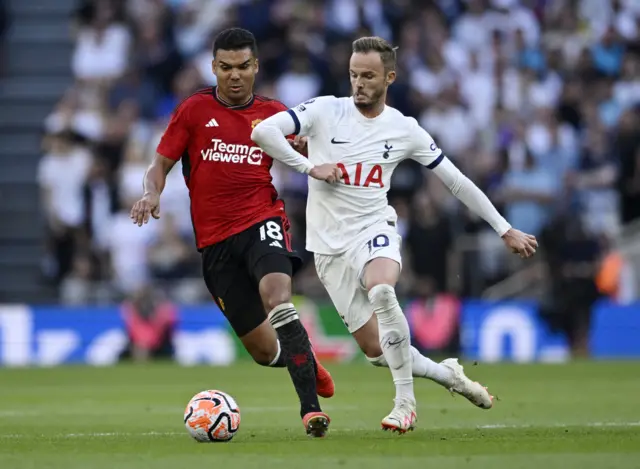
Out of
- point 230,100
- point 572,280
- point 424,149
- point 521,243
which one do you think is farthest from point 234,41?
point 572,280

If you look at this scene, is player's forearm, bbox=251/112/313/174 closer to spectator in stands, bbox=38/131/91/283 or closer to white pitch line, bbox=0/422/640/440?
white pitch line, bbox=0/422/640/440


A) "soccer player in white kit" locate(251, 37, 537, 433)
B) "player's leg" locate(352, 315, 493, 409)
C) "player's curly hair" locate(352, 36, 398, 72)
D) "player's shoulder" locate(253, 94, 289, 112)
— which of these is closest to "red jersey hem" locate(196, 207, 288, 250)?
"soccer player in white kit" locate(251, 37, 537, 433)

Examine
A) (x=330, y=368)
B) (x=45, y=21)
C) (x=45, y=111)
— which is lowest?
(x=330, y=368)

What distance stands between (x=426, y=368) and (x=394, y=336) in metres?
0.52

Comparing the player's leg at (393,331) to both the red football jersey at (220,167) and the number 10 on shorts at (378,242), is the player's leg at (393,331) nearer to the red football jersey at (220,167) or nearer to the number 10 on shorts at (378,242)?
the number 10 on shorts at (378,242)

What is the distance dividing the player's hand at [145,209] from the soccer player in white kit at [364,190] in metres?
0.77

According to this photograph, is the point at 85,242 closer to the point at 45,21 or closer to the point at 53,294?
the point at 53,294

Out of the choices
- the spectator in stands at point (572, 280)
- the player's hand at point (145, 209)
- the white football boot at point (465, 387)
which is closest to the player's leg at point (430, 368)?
the white football boot at point (465, 387)

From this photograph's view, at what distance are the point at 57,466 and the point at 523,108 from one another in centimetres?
1482

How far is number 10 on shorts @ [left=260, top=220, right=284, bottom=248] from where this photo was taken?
9.14 m

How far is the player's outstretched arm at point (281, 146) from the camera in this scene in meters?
8.69

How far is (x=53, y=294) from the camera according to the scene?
20.8m

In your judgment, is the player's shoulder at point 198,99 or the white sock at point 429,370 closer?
the white sock at point 429,370

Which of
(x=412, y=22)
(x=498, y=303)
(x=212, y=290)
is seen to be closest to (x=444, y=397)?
(x=212, y=290)
